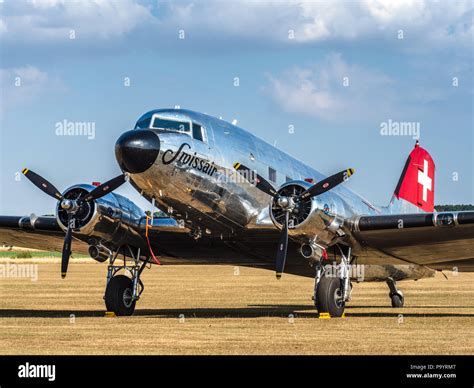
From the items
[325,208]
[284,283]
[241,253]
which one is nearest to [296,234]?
[325,208]

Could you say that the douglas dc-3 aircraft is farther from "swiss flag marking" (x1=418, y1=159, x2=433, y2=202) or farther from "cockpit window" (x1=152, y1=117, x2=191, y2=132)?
"swiss flag marking" (x1=418, y1=159, x2=433, y2=202)

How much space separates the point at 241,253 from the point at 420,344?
8463 millimetres

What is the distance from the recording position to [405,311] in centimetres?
2711

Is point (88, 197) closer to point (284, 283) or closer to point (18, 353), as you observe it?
point (18, 353)

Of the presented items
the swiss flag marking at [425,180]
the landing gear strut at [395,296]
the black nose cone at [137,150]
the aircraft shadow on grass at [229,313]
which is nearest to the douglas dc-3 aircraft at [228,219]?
the black nose cone at [137,150]

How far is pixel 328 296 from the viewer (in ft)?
70.8

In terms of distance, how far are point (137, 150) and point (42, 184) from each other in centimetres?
484

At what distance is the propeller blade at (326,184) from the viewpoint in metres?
21.0

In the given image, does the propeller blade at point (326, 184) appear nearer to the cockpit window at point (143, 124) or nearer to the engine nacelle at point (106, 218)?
the cockpit window at point (143, 124)

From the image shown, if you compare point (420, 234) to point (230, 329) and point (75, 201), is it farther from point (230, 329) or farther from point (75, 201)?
point (75, 201)

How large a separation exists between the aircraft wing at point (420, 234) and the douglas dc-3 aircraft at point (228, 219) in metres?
0.03

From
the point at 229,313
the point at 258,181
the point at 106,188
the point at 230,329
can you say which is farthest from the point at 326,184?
the point at 229,313

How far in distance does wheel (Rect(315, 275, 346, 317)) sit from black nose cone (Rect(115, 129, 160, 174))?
5233 mm

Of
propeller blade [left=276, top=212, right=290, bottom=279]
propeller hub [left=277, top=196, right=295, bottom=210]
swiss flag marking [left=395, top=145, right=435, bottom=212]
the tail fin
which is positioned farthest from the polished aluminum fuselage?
swiss flag marking [left=395, top=145, right=435, bottom=212]
